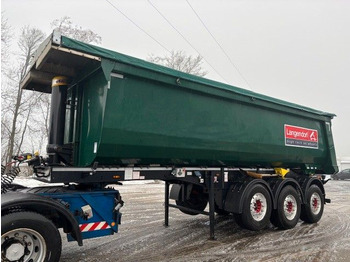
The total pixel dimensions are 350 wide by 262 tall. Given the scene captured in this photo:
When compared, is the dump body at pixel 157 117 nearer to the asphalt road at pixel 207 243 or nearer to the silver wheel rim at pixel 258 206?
the silver wheel rim at pixel 258 206

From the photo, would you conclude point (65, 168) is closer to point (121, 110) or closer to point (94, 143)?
point (94, 143)

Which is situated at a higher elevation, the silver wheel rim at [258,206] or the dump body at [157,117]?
the dump body at [157,117]

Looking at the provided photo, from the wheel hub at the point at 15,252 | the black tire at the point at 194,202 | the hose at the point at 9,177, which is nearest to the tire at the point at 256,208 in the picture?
the black tire at the point at 194,202

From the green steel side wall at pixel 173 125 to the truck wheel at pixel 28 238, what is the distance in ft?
3.72

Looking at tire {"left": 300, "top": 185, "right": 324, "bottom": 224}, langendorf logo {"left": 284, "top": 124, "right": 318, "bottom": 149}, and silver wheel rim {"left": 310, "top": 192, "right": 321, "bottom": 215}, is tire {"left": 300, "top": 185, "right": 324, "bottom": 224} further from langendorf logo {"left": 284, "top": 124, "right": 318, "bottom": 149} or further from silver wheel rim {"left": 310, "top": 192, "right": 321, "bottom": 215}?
langendorf logo {"left": 284, "top": 124, "right": 318, "bottom": 149}

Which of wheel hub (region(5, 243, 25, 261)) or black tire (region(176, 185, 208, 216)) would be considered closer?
wheel hub (region(5, 243, 25, 261))

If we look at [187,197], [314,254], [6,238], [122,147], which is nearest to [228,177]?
[187,197]

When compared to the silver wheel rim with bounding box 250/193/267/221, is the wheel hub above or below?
below

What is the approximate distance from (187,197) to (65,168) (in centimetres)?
341

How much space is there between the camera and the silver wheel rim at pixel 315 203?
7.80 meters

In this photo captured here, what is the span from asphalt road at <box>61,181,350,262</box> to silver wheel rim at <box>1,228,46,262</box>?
1.26 m

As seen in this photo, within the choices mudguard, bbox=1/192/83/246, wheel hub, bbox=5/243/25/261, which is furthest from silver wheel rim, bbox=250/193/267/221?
wheel hub, bbox=5/243/25/261

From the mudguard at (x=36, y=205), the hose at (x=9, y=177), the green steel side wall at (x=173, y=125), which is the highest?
the green steel side wall at (x=173, y=125)

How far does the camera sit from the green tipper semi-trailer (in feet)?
13.0
